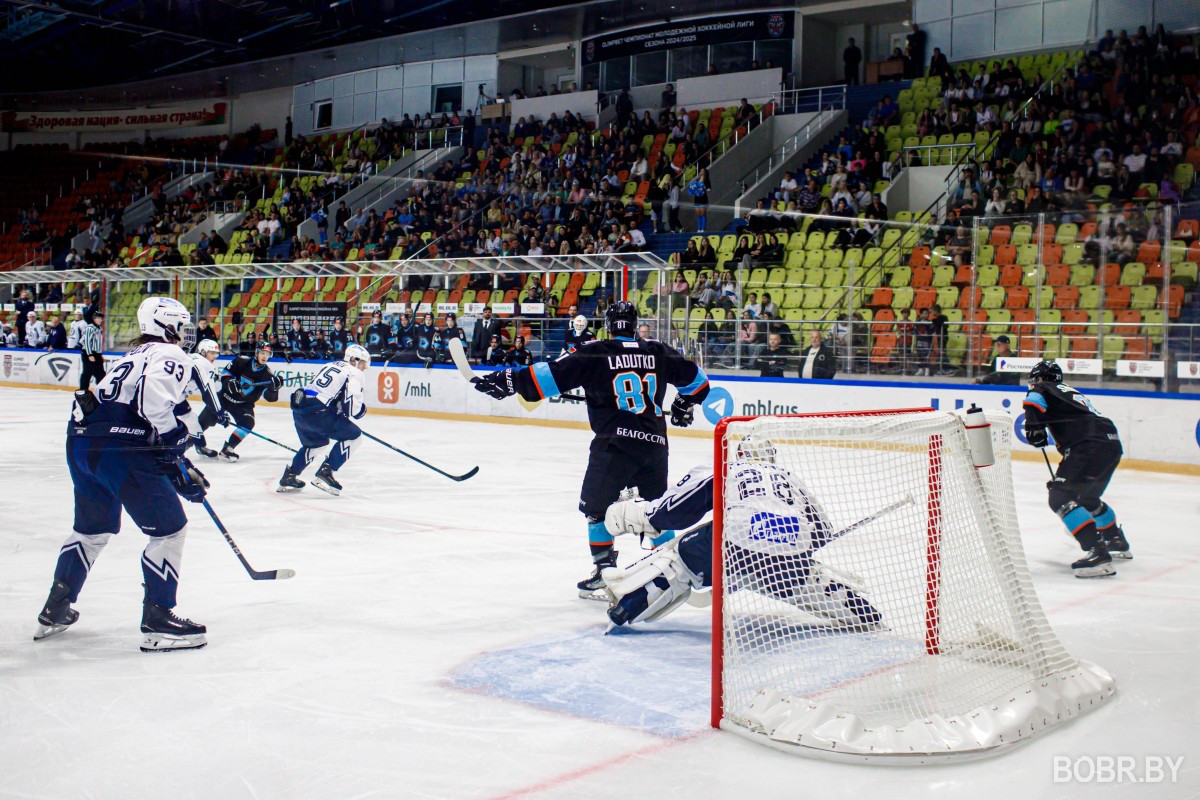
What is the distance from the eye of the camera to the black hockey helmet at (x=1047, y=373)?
658 centimetres

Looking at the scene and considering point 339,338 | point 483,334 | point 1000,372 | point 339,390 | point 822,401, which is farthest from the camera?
point 339,338

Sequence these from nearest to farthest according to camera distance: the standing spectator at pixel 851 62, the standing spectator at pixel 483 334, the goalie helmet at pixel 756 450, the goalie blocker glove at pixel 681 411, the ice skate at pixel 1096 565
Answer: the goalie helmet at pixel 756 450 → the goalie blocker glove at pixel 681 411 → the ice skate at pixel 1096 565 → the standing spectator at pixel 483 334 → the standing spectator at pixel 851 62

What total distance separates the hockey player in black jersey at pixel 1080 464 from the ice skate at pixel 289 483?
566 cm

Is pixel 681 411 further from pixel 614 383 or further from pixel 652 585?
pixel 652 585

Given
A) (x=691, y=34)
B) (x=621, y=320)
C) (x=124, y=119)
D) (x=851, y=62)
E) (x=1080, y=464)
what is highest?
(x=691, y=34)

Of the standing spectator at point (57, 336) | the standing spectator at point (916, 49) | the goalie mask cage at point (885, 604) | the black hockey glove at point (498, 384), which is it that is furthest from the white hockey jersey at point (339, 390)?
the standing spectator at point (916, 49)

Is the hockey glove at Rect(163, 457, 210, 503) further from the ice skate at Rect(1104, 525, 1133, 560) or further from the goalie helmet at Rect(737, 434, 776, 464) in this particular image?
the ice skate at Rect(1104, 525, 1133, 560)

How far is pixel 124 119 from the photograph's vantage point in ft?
112

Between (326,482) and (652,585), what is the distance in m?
4.94

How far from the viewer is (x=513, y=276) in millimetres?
16484

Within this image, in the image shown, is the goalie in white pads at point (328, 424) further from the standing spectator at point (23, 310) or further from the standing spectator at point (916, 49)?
the standing spectator at point (23, 310)

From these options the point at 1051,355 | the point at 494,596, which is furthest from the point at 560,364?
the point at 1051,355

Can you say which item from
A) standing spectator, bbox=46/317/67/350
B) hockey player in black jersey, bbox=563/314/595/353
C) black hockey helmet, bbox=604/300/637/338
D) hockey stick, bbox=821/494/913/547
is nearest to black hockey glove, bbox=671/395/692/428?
black hockey helmet, bbox=604/300/637/338

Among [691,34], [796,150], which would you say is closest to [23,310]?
[691,34]
